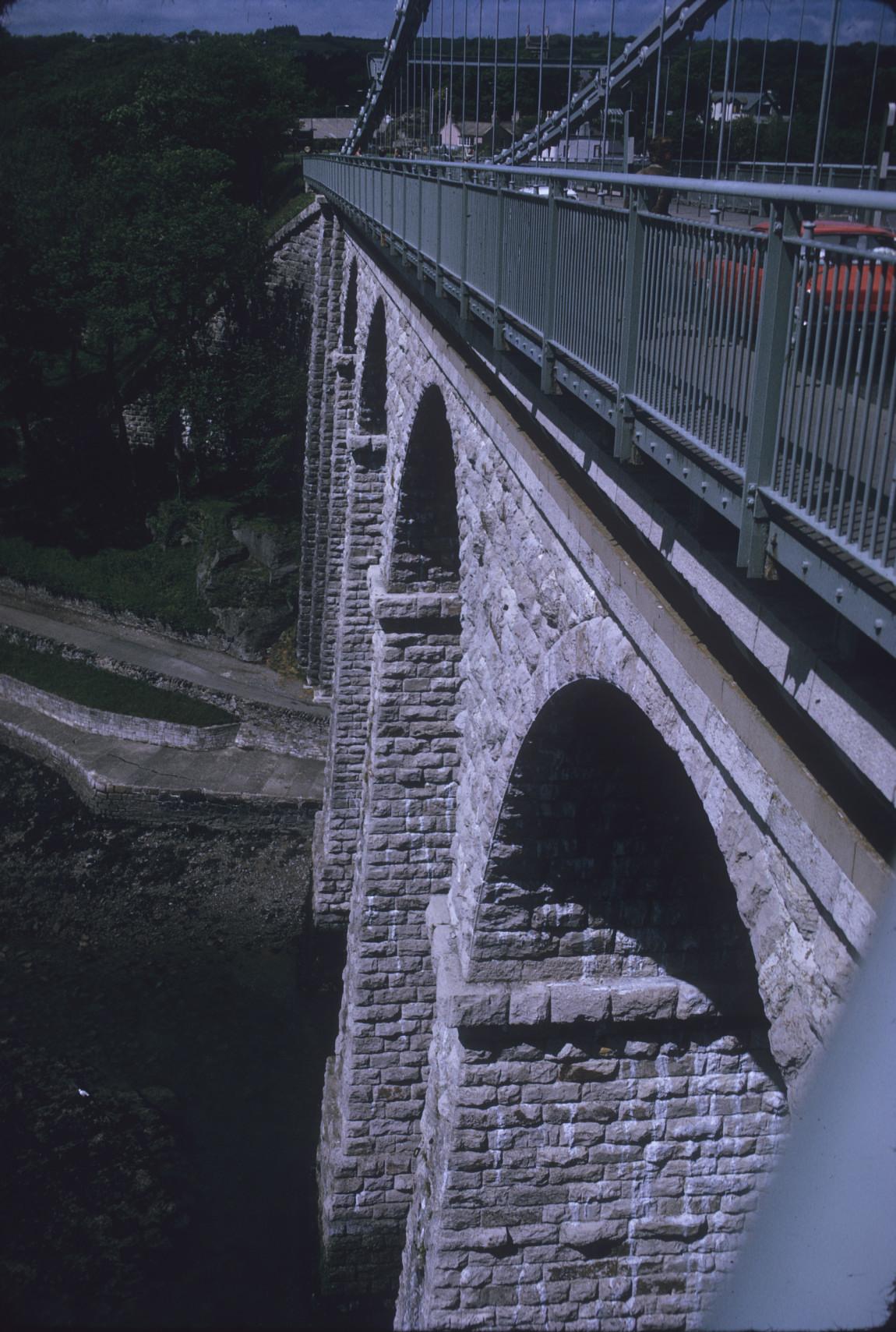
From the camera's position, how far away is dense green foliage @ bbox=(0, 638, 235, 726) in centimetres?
2173

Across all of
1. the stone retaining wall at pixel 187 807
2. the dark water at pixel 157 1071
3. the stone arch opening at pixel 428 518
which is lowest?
the dark water at pixel 157 1071

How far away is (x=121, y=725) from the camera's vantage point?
71.7ft

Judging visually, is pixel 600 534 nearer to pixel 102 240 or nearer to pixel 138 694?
pixel 138 694

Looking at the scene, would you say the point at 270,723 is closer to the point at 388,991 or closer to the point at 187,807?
the point at 187,807

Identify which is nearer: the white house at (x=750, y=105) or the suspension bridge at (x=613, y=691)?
the suspension bridge at (x=613, y=691)

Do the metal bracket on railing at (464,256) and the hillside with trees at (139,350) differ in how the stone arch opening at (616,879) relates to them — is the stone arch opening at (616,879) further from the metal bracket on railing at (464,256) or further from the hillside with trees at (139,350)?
the hillside with trees at (139,350)

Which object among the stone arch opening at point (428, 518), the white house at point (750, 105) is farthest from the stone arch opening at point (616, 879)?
the stone arch opening at point (428, 518)

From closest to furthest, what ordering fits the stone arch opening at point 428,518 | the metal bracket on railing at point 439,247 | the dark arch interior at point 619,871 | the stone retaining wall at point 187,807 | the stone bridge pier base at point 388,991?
→ the dark arch interior at point 619,871, the metal bracket on railing at point 439,247, the stone arch opening at point 428,518, the stone bridge pier base at point 388,991, the stone retaining wall at point 187,807

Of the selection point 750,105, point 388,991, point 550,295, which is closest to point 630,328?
point 550,295

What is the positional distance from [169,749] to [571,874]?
15.5m

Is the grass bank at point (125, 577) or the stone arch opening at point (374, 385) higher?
the stone arch opening at point (374, 385)

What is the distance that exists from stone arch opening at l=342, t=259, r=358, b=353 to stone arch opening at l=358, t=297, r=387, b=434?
126 inches

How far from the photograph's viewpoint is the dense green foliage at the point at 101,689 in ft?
71.3

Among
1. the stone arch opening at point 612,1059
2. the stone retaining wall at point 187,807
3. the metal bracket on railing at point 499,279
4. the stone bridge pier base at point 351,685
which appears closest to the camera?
the metal bracket on railing at point 499,279
